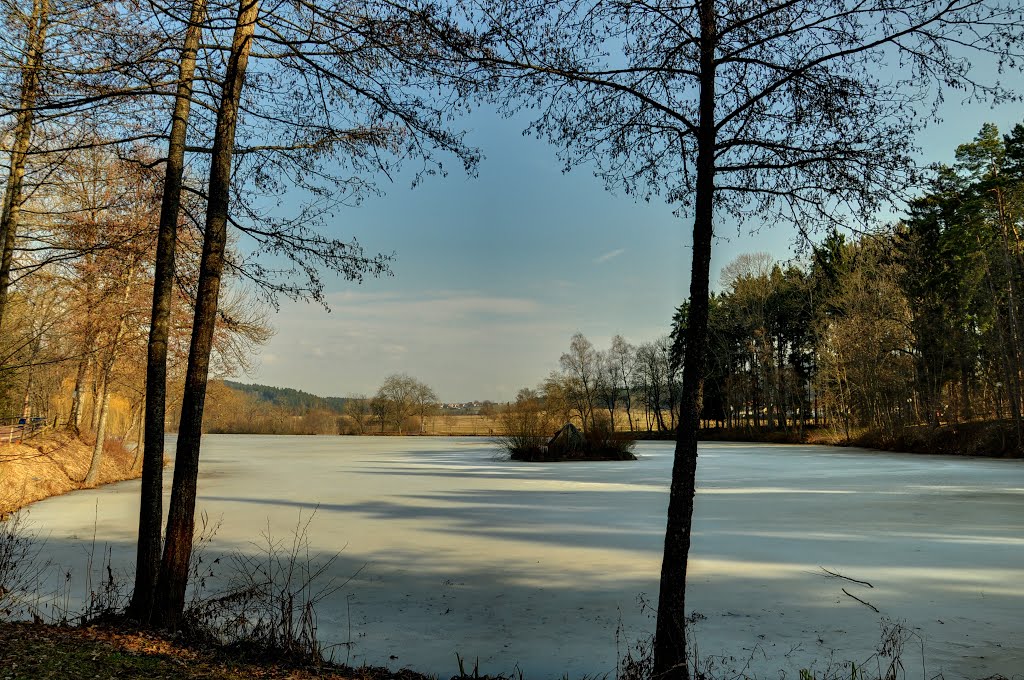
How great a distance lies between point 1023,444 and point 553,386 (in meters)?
29.1

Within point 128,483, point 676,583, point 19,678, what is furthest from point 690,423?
point 128,483

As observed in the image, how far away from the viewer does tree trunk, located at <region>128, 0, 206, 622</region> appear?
4.66m

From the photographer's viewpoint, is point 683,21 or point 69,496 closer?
point 683,21

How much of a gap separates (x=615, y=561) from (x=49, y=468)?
38.1 feet

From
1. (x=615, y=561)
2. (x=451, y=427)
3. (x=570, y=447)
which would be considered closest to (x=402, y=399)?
(x=451, y=427)

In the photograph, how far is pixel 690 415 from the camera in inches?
148

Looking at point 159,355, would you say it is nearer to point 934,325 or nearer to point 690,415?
point 690,415

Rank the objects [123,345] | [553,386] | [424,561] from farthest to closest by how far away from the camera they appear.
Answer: [553,386], [123,345], [424,561]

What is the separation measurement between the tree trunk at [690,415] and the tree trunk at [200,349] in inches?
124

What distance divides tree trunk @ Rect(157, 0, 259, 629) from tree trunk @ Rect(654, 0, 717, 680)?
3.15m

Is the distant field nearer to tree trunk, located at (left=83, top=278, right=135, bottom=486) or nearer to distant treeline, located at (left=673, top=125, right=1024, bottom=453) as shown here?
distant treeline, located at (left=673, top=125, right=1024, bottom=453)

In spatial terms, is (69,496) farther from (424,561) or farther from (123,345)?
(424,561)

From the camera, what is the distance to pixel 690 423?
3.73 meters

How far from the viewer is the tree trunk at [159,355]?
466 cm
